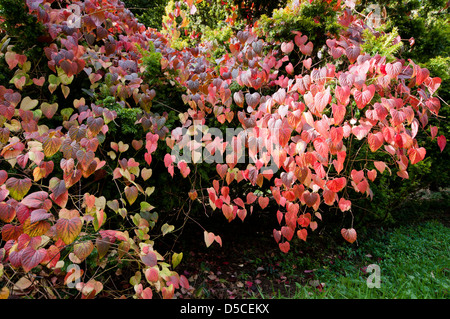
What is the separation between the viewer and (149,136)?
4.60 feet

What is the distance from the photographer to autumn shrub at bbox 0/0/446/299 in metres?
1.08

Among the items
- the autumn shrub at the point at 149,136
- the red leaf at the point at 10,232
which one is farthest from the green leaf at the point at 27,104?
the red leaf at the point at 10,232

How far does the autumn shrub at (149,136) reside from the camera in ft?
3.56

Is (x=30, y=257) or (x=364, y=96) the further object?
(x=364, y=96)

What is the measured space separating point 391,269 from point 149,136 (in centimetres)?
202

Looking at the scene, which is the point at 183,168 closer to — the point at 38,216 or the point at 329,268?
the point at 38,216

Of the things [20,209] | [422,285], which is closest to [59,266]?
[20,209]

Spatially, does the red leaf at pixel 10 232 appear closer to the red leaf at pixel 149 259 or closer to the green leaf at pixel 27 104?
the red leaf at pixel 149 259

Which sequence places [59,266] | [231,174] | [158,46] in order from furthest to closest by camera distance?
1. [158,46]
2. [231,174]
3. [59,266]

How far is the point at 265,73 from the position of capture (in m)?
1.75

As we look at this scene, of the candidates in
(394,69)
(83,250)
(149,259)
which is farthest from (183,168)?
(394,69)

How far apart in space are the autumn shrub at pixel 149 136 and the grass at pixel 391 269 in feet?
1.79

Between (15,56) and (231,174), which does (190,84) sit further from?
(15,56)
